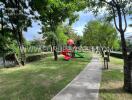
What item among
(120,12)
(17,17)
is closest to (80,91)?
(120,12)

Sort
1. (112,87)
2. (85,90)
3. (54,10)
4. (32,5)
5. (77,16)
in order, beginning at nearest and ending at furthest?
(85,90) < (112,87) < (32,5) < (54,10) < (77,16)

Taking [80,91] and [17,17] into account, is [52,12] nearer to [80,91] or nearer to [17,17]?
[17,17]

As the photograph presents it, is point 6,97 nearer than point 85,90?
Yes

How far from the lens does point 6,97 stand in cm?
807

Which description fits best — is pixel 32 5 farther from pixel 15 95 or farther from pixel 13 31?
pixel 15 95

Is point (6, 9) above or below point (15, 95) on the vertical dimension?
above

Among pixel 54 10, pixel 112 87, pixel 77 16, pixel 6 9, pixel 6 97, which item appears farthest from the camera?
pixel 77 16

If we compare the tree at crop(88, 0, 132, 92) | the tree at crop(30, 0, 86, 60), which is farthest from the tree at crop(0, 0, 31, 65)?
the tree at crop(88, 0, 132, 92)

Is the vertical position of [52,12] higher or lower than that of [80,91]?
higher

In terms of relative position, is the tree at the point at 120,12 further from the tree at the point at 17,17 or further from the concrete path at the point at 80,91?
the tree at the point at 17,17

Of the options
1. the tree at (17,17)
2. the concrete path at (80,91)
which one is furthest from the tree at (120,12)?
the tree at (17,17)

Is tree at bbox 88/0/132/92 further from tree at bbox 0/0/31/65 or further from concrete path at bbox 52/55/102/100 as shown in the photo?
tree at bbox 0/0/31/65

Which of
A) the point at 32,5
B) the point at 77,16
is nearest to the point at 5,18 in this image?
the point at 32,5

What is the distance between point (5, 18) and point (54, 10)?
6755mm
